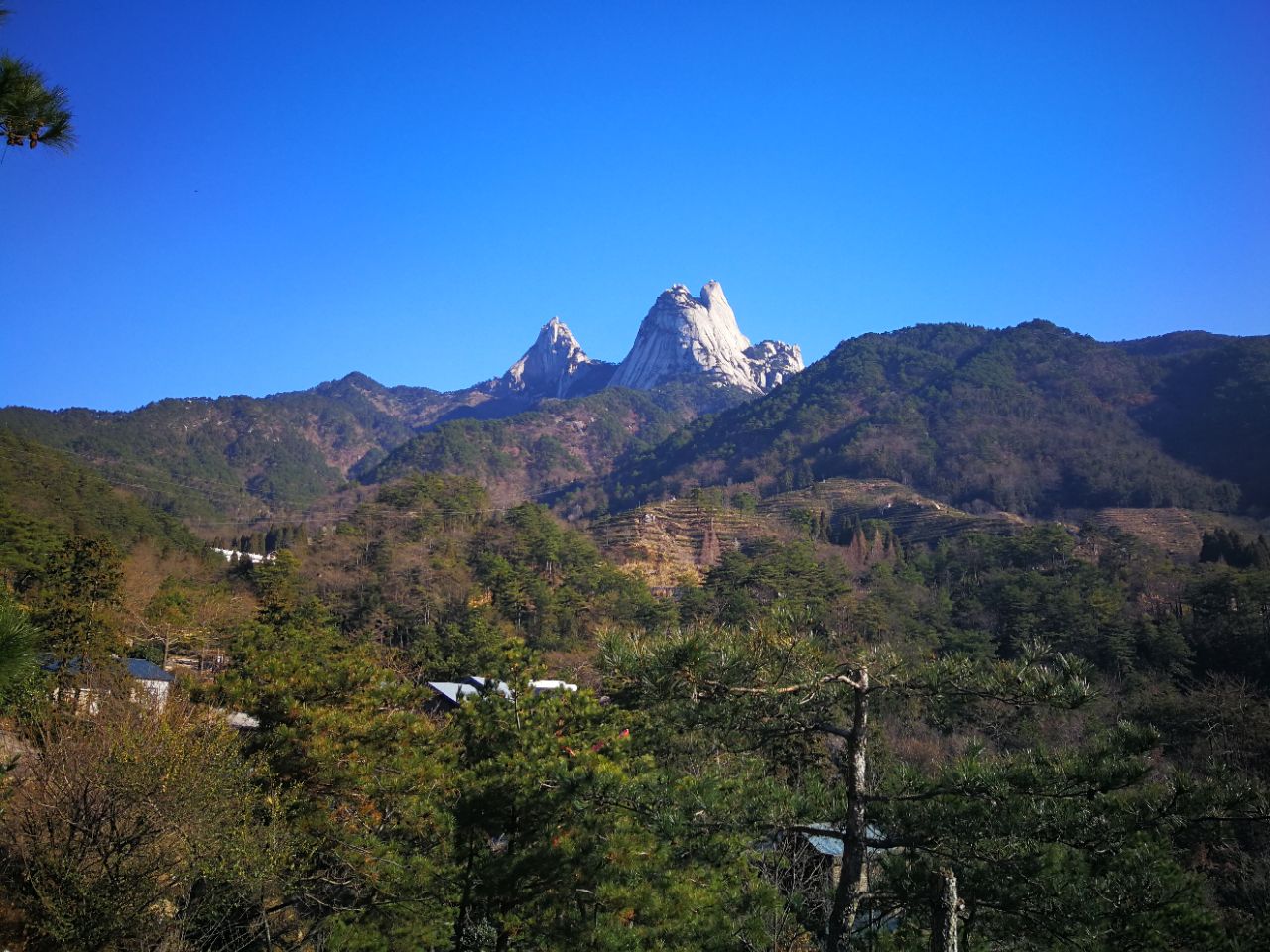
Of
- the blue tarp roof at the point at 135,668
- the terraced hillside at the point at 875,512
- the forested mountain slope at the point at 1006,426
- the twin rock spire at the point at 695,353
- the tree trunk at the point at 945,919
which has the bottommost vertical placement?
the blue tarp roof at the point at 135,668

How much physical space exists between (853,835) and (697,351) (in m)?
163

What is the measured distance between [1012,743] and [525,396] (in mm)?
175314

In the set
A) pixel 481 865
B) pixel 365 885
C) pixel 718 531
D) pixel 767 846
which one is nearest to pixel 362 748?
pixel 365 885

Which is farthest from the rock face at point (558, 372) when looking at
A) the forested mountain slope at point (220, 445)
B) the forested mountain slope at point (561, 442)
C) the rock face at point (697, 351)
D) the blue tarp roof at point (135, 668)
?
the blue tarp roof at point (135, 668)

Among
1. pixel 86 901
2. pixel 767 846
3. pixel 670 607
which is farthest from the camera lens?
pixel 670 607

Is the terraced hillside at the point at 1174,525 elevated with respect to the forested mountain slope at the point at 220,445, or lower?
lower

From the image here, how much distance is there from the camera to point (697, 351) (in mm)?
166000

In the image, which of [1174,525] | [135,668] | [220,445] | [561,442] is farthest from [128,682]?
[561,442]

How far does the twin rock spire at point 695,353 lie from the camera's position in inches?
6535

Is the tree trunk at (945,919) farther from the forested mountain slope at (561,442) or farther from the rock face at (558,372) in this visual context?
the rock face at (558,372)

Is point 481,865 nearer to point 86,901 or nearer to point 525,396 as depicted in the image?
point 86,901

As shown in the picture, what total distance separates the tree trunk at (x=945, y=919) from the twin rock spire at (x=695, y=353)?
158 m

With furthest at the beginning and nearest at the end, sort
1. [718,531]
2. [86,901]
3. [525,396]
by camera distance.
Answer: [525,396]
[718,531]
[86,901]

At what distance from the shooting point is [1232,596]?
2844cm
